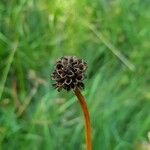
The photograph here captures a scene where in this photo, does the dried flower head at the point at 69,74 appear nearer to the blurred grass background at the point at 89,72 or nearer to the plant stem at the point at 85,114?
the plant stem at the point at 85,114

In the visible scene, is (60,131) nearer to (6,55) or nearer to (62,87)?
(6,55)

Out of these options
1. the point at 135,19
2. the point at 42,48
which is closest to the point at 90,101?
the point at 42,48

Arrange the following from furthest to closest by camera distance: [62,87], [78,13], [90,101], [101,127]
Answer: [78,13], [90,101], [101,127], [62,87]

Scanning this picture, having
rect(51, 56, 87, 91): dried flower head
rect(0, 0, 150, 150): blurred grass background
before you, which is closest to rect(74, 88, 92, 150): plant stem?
rect(51, 56, 87, 91): dried flower head

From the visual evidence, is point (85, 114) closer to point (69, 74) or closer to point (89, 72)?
point (69, 74)

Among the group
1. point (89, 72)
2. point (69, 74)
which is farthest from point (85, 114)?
point (89, 72)

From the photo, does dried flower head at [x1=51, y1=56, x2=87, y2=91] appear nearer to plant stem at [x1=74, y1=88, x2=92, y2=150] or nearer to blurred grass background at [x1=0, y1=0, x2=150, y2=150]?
plant stem at [x1=74, y1=88, x2=92, y2=150]
